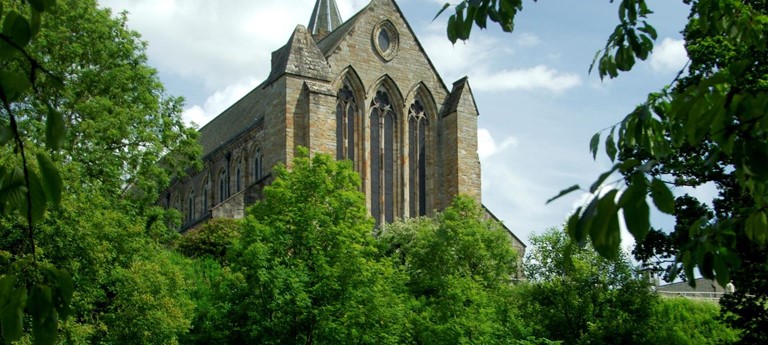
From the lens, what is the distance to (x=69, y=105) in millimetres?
34906

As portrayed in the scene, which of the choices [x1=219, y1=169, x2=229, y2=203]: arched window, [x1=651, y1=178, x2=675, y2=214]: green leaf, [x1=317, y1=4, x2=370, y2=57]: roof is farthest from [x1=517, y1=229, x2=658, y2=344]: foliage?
[x1=651, y1=178, x2=675, y2=214]: green leaf

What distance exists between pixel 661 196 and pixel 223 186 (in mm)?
50638

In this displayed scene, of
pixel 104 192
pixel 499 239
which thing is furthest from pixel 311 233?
pixel 499 239

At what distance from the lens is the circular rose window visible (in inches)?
1849

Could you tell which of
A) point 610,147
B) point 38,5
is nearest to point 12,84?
point 38,5

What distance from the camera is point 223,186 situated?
5378 centimetres

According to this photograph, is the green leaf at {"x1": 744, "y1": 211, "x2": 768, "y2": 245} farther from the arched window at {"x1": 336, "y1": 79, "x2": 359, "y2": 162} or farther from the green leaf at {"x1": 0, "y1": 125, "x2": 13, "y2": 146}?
the arched window at {"x1": 336, "y1": 79, "x2": 359, "y2": 162}

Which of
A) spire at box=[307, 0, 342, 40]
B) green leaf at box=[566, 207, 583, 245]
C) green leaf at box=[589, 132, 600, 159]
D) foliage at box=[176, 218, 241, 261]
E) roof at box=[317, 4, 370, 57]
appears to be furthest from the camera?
spire at box=[307, 0, 342, 40]

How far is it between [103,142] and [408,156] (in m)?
16.2

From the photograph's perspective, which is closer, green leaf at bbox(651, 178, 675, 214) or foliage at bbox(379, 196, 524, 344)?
green leaf at bbox(651, 178, 675, 214)

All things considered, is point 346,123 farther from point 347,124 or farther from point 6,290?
point 6,290

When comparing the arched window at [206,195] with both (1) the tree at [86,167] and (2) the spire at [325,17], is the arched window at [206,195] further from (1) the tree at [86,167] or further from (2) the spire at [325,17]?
(1) the tree at [86,167]

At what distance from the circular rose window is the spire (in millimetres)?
20678

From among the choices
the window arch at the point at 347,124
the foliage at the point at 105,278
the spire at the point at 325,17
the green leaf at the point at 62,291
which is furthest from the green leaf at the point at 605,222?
the spire at the point at 325,17
